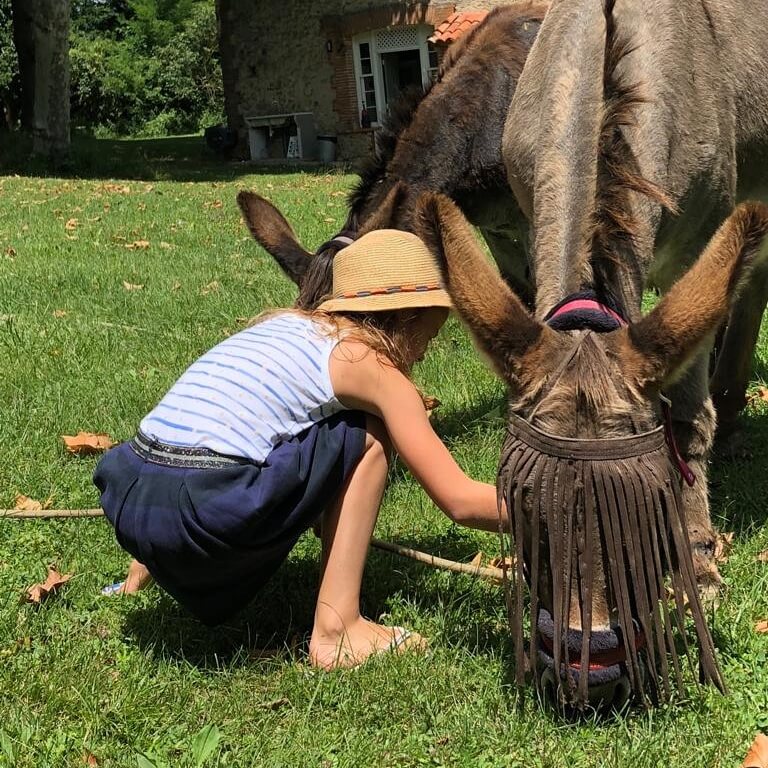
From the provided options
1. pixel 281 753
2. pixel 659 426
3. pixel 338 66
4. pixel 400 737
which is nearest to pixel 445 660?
pixel 400 737

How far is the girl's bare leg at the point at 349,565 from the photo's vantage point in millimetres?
3035

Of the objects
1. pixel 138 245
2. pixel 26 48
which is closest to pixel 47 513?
pixel 138 245

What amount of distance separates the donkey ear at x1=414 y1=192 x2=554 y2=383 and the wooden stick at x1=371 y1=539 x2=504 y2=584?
123 cm

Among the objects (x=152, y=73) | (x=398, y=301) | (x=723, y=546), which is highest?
(x=152, y=73)

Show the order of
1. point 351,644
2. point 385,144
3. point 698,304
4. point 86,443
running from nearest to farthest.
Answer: point 698,304, point 351,644, point 86,443, point 385,144

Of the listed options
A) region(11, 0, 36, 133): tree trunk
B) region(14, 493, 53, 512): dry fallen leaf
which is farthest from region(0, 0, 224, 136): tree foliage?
region(14, 493, 53, 512): dry fallen leaf

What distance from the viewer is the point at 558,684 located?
7.84 ft

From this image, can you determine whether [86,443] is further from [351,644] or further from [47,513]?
[351,644]

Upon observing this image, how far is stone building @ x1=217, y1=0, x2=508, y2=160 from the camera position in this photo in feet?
69.4

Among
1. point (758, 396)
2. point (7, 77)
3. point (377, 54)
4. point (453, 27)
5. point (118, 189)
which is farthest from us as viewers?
point (7, 77)

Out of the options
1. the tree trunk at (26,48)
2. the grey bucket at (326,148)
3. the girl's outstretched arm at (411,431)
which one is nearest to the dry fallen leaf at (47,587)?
the girl's outstretched arm at (411,431)

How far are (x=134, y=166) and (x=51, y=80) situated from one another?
96.2 inches

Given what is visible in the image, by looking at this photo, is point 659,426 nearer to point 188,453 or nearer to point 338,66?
point 188,453

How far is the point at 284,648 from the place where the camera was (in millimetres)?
3176
